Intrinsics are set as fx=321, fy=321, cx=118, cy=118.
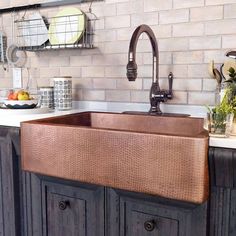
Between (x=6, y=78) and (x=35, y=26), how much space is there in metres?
0.47

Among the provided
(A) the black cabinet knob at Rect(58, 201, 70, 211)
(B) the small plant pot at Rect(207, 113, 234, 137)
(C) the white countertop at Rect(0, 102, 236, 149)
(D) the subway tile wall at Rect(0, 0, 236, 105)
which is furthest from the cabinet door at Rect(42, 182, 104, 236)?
(D) the subway tile wall at Rect(0, 0, 236, 105)

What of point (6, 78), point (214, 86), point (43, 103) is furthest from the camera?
point (6, 78)

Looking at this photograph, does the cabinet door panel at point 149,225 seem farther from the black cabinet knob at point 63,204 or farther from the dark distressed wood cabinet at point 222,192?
the black cabinet knob at point 63,204

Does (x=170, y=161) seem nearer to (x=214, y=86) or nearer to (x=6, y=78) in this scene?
(x=214, y=86)

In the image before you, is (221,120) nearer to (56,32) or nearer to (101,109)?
(101,109)

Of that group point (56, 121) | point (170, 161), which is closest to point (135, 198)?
point (170, 161)

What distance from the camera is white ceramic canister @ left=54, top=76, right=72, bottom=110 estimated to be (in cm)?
175

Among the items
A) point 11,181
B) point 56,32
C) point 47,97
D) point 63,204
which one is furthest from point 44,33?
point 63,204

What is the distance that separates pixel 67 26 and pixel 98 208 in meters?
1.10

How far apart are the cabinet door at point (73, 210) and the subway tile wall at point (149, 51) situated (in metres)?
0.68

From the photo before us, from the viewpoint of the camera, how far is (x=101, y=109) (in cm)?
183

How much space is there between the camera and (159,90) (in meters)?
1.55

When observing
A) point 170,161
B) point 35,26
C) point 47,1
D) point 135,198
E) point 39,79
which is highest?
point 47,1

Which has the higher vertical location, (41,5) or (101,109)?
(41,5)
